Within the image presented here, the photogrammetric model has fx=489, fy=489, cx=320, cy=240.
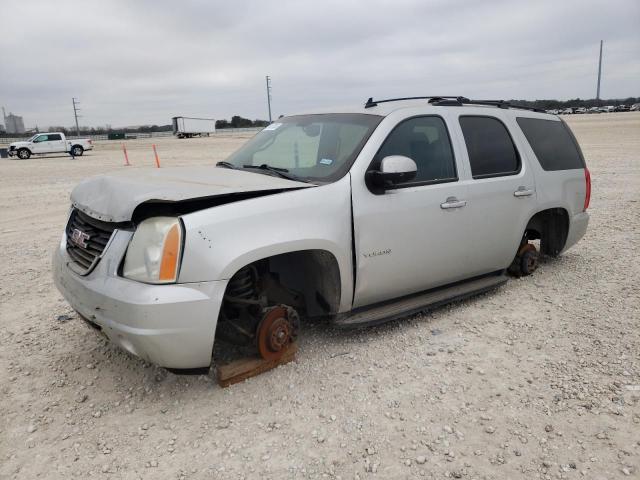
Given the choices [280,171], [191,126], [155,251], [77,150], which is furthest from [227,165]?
[191,126]

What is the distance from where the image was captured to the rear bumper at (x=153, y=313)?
261cm

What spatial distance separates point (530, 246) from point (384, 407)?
3.00m

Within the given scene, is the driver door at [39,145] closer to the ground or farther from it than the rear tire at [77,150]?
farther from it

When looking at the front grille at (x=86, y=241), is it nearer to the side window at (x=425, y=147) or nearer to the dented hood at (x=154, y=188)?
the dented hood at (x=154, y=188)

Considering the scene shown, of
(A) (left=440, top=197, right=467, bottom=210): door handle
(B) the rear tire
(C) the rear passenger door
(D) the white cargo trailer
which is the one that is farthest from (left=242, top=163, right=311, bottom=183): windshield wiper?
(D) the white cargo trailer

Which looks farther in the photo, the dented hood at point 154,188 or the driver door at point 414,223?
the driver door at point 414,223

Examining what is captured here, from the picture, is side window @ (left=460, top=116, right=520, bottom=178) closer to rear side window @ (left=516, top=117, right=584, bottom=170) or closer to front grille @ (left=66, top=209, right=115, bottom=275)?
rear side window @ (left=516, top=117, right=584, bottom=170)

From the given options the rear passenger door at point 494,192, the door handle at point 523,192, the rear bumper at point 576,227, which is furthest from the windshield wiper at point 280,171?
the rear bumper at point 576,227

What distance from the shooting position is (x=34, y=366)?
3.44 meters

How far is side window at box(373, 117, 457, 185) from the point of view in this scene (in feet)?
12.1

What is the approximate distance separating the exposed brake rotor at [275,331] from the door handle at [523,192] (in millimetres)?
2430

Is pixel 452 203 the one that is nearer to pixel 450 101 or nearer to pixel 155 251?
pixel 450 101

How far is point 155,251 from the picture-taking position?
8.76 feet

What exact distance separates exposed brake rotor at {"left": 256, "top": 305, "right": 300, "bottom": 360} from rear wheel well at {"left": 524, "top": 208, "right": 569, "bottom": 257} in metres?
3.05
